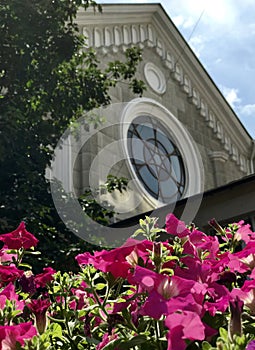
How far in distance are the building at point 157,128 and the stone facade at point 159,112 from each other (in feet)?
0.06

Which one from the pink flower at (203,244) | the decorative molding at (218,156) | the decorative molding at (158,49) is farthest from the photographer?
the decorative molding at (218,156)

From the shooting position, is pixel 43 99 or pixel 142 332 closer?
pixel 142 332

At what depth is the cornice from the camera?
10.1 metres

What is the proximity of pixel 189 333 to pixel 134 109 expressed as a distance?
9693 mm

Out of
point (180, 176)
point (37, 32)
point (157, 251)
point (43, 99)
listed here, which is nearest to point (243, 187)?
point (43, 99)

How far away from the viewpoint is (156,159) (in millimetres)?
10859

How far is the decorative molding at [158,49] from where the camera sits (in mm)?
9992

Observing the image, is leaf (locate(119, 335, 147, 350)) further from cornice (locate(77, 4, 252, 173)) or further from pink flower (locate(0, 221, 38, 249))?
cornice (locate(77, 4, 252, 173))

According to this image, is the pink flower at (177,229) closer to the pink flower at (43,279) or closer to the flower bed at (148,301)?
the flower bed at (148,301)

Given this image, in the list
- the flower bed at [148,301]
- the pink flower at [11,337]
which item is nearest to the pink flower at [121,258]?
the flower bed at [148,301]

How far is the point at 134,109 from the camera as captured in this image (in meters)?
10.5

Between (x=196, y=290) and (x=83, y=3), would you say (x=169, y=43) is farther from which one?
(x=196, y=290)

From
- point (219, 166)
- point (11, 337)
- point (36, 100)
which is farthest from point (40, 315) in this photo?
point (219, 166)

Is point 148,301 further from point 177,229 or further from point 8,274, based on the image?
point 8,274
